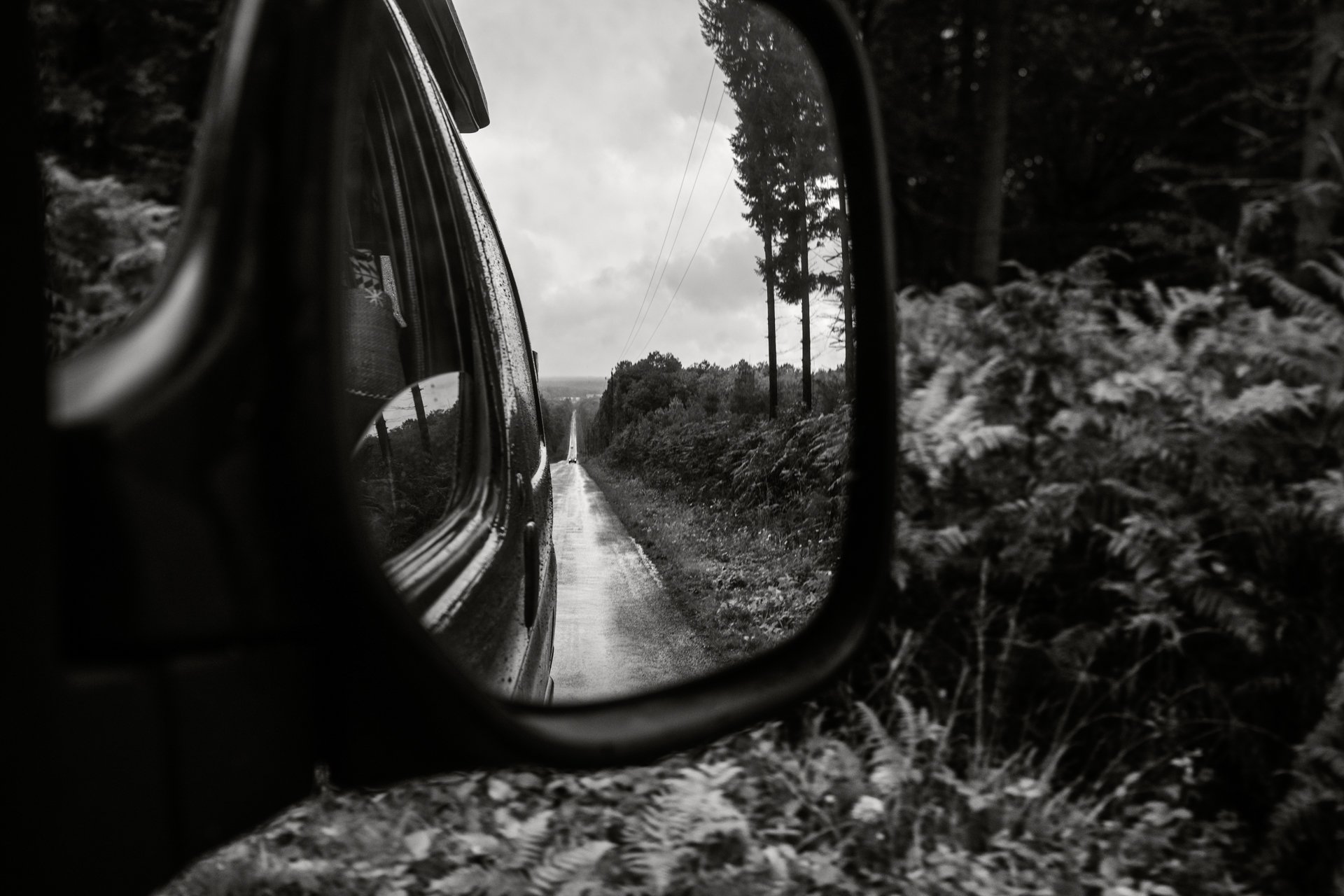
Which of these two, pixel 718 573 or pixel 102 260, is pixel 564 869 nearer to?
pixel 718 573

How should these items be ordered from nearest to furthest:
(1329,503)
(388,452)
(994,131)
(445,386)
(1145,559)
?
1. (388,452)
2. (445,386)
3. (1329,503)
4. (1145,559)
5. (994,131)

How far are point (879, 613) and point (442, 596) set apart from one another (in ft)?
1.56

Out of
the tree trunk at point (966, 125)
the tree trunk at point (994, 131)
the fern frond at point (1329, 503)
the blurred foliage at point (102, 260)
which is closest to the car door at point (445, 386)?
the blurred foliage at point (102, 260)

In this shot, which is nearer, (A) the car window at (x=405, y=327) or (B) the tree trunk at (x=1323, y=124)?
(A) the car window at (x=405, y=327)

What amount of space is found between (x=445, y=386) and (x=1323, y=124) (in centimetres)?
812

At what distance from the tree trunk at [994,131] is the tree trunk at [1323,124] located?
13.0 ft

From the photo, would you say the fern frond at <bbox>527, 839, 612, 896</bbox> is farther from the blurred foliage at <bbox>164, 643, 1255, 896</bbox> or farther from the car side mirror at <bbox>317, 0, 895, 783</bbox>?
the car side mirror at <bbox>317, 0, 895, 783</bbox>

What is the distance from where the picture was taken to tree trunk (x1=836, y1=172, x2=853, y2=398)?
4.66 ft

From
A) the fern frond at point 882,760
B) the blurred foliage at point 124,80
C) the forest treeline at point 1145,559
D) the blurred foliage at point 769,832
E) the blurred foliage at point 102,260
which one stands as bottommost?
the blurred foliage at point 769,832

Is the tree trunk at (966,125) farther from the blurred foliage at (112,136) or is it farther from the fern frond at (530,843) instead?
the blurred foliage at (112,136)

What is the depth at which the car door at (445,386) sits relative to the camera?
1.18 m

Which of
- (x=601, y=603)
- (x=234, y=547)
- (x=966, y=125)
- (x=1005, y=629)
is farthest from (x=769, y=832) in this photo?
(x=966, y=125)

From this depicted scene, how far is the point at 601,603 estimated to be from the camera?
1469mm

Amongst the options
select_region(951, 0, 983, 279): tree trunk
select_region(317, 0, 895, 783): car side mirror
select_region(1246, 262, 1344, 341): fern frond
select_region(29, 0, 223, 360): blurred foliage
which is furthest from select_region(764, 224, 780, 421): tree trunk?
select_region(951, 0, 983, 279): tree trunk
